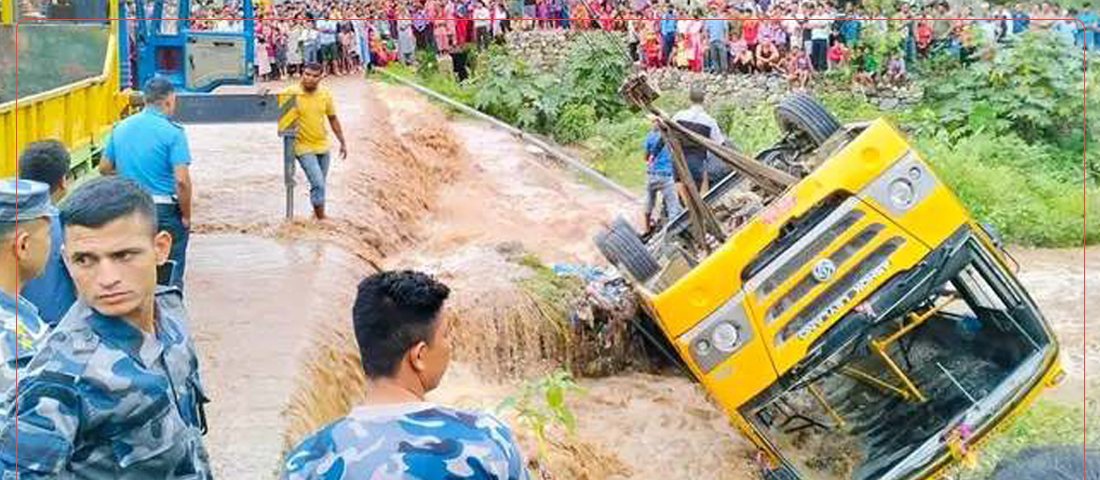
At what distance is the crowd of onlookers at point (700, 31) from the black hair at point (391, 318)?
18.1 meters

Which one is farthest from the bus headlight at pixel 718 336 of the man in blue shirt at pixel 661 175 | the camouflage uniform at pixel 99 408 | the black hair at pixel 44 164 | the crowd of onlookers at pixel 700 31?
the crowd of onlookers at pixel 700 31

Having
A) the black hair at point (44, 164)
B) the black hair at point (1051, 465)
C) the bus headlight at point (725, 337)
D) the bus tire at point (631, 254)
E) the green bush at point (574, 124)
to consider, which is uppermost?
the black hair at point (1051, 465)

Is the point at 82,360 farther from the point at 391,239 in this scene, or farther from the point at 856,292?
the point at 391,239

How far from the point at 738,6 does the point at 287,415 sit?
1756 centimetres

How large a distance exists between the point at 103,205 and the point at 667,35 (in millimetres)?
21253

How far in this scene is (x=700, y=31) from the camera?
2345 cm

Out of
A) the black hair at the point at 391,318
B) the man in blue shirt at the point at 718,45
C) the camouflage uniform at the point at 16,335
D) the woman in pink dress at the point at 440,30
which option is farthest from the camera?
the woman in pink dress at the point at 440,30

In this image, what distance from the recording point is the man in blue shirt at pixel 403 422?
9.21 ft

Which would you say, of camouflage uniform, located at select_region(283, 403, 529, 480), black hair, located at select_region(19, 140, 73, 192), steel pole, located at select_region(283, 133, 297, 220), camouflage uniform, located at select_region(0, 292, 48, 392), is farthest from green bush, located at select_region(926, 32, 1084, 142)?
camouflage uniform, located at select_region(283, 403, 529, 480)

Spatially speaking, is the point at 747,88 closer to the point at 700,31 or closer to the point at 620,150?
the point at 700,31

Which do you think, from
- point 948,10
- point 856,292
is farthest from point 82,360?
point 948,10

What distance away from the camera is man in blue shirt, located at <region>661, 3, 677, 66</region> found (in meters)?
24.0

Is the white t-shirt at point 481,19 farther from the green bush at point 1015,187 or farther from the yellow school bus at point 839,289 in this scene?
the yellow school bus at point 839,289

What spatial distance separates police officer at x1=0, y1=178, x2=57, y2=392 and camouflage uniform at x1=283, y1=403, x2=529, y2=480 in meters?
0.96
